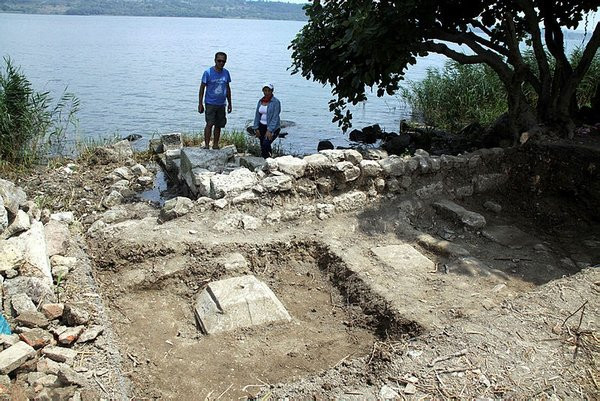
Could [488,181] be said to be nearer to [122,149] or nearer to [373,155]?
[373,155]

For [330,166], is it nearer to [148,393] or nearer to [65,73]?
[148,393]

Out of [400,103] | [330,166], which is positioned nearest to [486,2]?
[330,166]

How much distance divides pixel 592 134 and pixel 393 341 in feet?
19.6

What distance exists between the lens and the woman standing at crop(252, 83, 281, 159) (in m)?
8.45

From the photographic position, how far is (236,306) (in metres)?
4.26

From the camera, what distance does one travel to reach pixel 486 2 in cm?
902

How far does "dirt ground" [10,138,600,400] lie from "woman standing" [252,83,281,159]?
118 inches

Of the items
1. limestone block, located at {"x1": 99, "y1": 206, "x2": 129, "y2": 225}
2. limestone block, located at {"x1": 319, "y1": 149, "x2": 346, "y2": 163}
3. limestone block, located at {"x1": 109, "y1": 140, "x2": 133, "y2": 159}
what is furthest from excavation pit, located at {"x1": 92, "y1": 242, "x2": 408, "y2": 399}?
limestone block, located at {"x1": 109, "y1": 140, "x2": 133, "y2": 159}

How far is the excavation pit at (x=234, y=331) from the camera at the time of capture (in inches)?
144

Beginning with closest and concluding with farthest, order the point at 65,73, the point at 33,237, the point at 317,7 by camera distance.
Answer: the point at 33,237 < the point at 317,7 < the point at 65,73

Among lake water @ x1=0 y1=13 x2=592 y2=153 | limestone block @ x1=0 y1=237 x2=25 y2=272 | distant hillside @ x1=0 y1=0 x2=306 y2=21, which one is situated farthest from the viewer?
distant hillside @ x1=0 y1=0 x2=306 y2=21

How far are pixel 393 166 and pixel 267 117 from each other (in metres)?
2.98

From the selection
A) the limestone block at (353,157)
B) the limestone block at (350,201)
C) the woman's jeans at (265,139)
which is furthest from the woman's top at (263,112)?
the limestone block at (350,201)

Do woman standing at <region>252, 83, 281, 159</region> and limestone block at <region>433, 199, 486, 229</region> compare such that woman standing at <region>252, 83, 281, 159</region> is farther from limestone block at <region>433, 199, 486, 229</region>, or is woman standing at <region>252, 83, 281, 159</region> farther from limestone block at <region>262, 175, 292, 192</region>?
limestone block at <region>433, 199, 486, 229</region>
